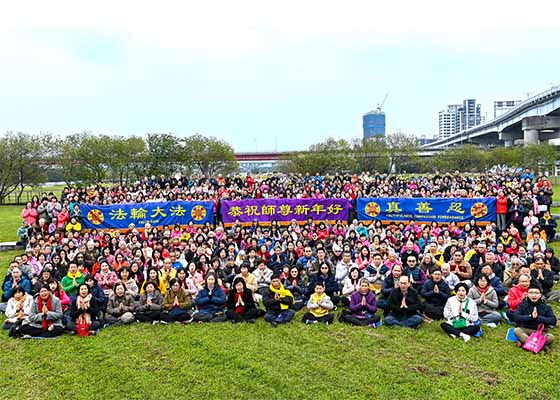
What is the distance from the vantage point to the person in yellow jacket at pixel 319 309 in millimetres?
8656

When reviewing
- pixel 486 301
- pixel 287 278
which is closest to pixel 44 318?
pixel 287 278

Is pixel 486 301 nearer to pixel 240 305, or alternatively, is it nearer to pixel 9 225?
pixel 240 305

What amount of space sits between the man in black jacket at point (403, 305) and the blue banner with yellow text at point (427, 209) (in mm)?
8070

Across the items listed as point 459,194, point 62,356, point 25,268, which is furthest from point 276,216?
point 62,356

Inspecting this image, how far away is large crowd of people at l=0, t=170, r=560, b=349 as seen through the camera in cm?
834

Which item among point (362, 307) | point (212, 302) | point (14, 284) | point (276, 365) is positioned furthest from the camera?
point (14, 284)

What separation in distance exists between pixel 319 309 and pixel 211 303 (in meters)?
2.28

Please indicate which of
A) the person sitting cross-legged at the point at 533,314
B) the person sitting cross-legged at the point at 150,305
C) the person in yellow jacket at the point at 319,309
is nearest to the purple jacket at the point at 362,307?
the person in yellow jacket at the point at 319,309

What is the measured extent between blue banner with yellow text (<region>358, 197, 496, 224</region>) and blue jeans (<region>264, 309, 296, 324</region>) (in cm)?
831

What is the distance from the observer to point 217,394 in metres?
5.98

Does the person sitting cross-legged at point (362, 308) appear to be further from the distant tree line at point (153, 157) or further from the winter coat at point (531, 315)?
the distant tree line at point (153, 157)

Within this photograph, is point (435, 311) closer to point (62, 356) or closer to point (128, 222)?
point (62, 356)

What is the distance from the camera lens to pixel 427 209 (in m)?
16.1

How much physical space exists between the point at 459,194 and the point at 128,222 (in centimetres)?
1265
